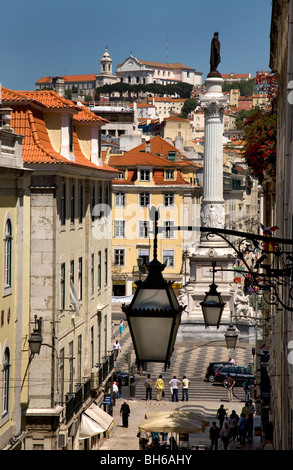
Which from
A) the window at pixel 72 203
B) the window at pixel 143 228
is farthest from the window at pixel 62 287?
the window at pixel 143 228

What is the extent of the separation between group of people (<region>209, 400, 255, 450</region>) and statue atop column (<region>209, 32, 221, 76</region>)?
85.9 ft

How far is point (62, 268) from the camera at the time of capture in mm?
25047

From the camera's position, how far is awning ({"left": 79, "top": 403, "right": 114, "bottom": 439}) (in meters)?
26.7

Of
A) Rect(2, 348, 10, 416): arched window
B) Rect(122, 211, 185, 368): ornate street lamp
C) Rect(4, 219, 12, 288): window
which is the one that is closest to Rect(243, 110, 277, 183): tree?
Rect(4, 219, 12, 288): window

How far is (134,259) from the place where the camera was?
68.1 metres

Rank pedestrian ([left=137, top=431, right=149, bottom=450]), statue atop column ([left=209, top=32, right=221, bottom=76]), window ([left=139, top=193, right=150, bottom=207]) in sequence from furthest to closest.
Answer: window ([left=139, top=193, right=150, bottom=207]) < statue atop column ([left=209, top=32, right=221, bottom=76]) < pedestrian ([left=137, top=431, right=149, bottom=450])

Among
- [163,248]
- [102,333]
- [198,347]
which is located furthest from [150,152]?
[102,333]

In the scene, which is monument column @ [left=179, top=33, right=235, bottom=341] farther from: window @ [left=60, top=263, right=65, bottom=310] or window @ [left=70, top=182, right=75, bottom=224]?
window @ [left=60, top=263, right=65, bottom=310]

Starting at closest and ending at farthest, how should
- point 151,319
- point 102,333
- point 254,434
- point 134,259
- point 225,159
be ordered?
point 151,319
point 254,434
point 102,333
point 134,259
point 225,159

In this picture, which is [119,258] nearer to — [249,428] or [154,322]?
[249,428]

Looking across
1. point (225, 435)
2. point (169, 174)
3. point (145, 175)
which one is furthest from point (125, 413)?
point (169, 174)

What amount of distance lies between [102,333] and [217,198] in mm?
19435

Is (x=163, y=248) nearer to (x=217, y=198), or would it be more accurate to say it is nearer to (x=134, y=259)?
(x=134, y=259)

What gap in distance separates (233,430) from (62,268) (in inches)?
284
